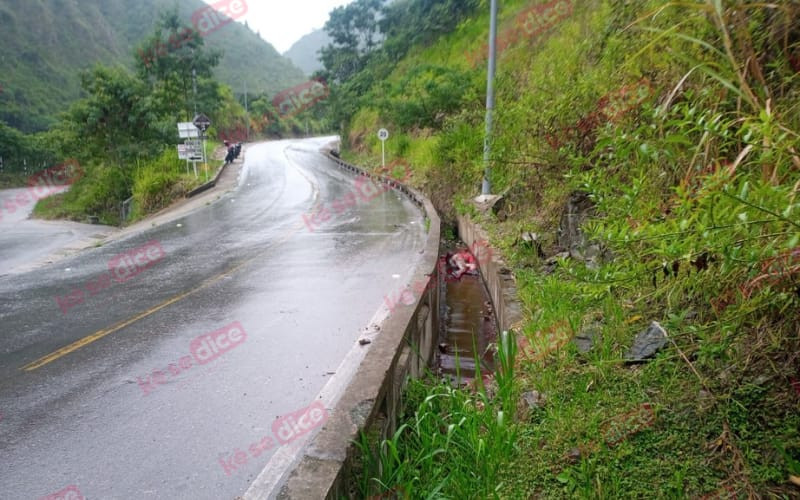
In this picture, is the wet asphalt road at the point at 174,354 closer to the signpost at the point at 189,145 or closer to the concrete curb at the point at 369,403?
the concrete curb at the point at 369,403

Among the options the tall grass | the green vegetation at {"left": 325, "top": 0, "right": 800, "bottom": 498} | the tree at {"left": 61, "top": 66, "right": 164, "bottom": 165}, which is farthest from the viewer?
the tree at {"left": 61, "top": 66, "right": 164, "bottom": 165}

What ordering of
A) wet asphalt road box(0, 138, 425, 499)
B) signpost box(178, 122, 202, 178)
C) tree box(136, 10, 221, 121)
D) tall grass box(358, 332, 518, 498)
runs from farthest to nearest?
tree box(136, 10, 221, 121) < signpost box(178, 122, 202, 178) < wet asphalt road box(0, 138, 425, 499) < tall grass box(358, 332, 518, 498)

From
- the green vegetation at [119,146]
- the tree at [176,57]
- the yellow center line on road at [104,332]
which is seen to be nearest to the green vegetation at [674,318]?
the yellow center line on road at [104,332]

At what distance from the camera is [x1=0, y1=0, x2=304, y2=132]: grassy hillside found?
83.1 m

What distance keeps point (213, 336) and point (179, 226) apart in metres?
10.8

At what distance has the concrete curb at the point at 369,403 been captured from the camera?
2896 millimetres

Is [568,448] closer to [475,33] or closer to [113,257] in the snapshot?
[113,257]

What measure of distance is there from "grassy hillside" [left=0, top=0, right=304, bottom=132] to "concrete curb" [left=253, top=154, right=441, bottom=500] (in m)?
Answer: 54.6

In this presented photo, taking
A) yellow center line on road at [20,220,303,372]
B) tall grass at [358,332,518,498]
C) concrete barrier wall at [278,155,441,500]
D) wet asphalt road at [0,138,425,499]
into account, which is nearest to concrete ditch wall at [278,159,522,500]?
concrete barrier wall at [278,155,441,500]

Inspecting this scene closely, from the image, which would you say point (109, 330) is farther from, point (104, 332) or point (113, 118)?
point (113, 118)

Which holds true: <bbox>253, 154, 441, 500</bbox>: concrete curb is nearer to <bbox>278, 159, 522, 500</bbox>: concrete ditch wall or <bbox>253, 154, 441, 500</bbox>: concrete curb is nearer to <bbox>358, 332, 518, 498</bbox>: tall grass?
<bbox>278, 159, 522, 500</bbox>: concrete ditch wall

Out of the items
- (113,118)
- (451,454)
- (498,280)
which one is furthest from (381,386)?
(113,118)

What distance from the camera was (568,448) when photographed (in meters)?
3.15

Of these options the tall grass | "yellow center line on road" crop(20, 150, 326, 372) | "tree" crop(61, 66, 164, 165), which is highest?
"tree" crop(61, 66, 164, 165)
